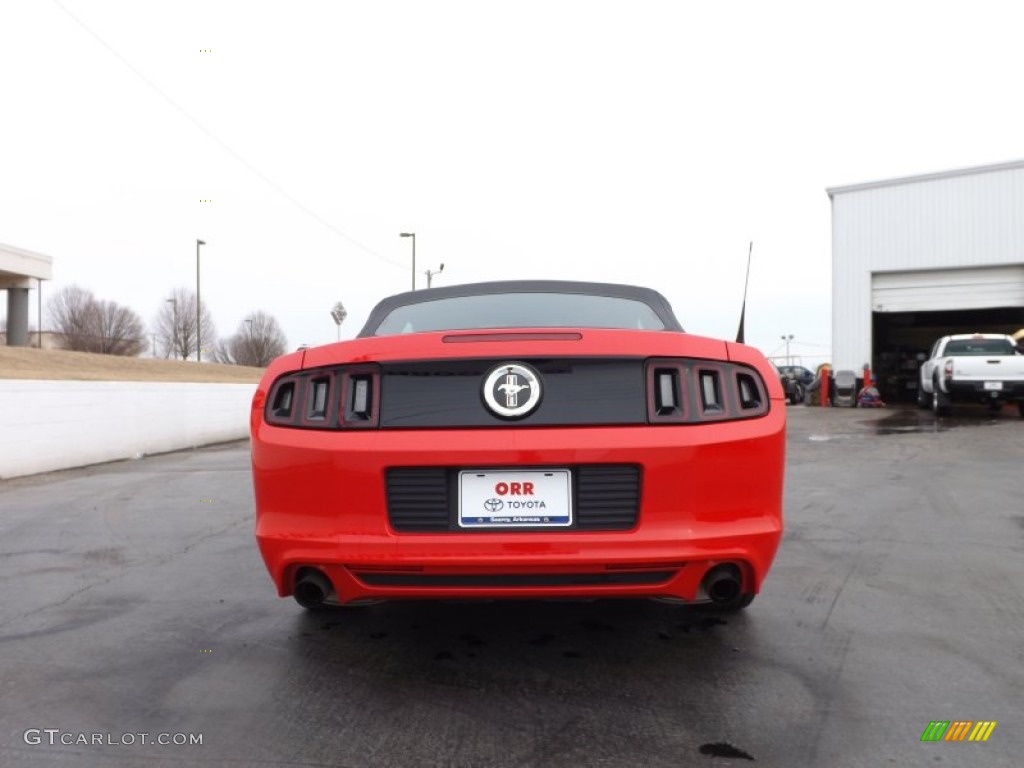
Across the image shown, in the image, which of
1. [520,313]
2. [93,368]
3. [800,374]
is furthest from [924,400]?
[93,368]

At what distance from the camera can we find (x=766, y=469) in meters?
2.58

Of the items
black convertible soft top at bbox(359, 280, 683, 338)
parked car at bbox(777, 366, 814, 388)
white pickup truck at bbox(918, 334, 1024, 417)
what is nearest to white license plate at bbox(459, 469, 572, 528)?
black convertible soft top at bbox(359, 280, 683, 338)

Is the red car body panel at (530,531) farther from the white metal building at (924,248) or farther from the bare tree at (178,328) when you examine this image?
the bare tree at (178,328)

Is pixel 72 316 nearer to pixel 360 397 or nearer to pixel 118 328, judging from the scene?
pixel 118 328

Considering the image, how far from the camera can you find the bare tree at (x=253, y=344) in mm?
70000

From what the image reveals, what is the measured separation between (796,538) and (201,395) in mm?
11724

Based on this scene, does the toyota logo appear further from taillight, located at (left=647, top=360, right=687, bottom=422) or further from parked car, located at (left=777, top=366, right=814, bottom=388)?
parked car, located at (left=777, top=366, right=814, bottom=388)

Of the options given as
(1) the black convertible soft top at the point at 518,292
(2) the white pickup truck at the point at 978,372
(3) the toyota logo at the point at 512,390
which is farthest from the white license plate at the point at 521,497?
(2) the white pickup truck at the point at 978,372

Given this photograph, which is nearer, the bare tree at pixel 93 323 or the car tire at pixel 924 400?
the car tire at pixel 924 400

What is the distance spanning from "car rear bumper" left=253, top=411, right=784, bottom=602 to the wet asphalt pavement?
387 mm

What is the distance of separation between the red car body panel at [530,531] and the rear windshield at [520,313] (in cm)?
84

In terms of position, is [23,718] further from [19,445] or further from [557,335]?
[19,445]

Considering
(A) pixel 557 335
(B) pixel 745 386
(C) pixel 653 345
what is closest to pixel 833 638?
(B) pixel 745 386

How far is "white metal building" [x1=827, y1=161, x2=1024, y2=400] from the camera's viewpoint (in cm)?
2112
